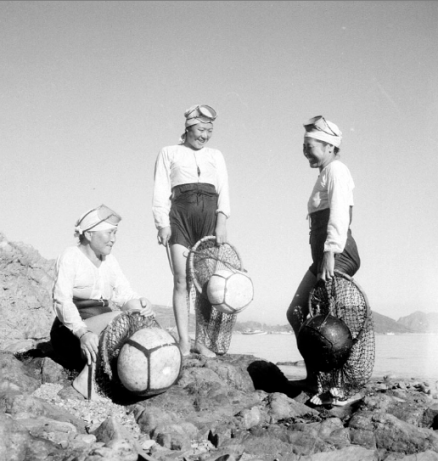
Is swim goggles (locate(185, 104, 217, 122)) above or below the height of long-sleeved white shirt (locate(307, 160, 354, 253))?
above

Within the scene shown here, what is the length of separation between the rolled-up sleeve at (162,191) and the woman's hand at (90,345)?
192 centimetres

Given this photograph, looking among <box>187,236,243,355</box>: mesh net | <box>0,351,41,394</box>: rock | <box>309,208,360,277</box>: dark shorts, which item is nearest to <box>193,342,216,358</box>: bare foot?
<box>187,236,243,355</box>: mesh net

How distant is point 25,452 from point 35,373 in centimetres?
231

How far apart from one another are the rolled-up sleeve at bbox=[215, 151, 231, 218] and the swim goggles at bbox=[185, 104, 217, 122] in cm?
52

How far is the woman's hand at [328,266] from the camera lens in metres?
6.60

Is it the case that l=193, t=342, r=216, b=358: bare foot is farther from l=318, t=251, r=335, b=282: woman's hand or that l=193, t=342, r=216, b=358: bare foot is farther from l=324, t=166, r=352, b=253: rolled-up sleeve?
l=324, t=166, r=352, b=253: rolled-up sleeve

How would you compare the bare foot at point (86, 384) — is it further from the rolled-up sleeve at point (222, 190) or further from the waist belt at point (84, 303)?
the rolled-up sleeve at point (222, 190)

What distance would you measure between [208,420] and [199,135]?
357cm

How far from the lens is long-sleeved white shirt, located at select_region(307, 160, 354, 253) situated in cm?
656

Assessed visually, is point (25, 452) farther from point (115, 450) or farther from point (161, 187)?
point (161, 187)

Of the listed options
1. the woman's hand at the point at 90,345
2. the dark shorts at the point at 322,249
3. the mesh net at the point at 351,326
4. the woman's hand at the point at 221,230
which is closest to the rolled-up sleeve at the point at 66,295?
the woman's hand at the point at 90,345

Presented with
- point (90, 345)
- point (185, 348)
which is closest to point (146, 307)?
point (90, 345)

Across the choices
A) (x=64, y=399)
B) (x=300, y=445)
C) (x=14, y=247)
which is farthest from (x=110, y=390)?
(x=14, y=247)

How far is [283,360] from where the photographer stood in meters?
11.4
